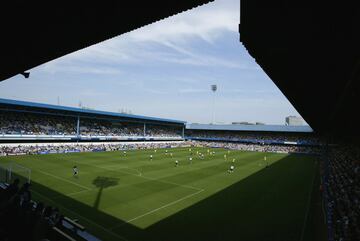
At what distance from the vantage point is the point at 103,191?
68.0ft

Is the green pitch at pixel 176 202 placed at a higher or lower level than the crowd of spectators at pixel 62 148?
lower

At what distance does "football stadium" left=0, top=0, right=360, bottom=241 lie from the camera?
4258 mm

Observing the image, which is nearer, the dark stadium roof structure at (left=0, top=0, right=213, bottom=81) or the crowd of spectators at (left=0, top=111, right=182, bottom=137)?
the dark stadium roof structure at (left=0, top=0, right=213, bottom=81)

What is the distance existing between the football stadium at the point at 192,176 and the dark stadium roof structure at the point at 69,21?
3 cm

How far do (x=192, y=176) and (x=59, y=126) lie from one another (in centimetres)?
3487

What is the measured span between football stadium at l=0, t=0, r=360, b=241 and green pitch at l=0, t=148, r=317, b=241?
0.32 feet

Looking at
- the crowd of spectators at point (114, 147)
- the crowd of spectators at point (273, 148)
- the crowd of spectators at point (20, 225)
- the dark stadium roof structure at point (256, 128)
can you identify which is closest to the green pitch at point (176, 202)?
the crowd of spectators at point (20, 225)

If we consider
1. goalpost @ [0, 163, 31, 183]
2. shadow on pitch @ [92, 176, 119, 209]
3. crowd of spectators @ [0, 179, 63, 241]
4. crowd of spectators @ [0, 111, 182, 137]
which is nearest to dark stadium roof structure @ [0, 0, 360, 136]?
crowd of spectators @ [0, 179, 63, 241]

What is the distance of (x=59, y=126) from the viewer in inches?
2061

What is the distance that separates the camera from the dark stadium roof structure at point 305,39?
3.56 m

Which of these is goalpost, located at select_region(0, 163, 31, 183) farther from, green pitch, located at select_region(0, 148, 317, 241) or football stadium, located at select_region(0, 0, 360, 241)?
green pitch, located at select_region(0, 148, 317, 241)

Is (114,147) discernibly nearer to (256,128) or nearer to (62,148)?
(62,148)

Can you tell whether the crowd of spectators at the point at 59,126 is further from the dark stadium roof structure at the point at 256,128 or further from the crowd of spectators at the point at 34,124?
the dark stadium roof structure at the point at 256,128

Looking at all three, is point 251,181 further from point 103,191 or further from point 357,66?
point 357,66
